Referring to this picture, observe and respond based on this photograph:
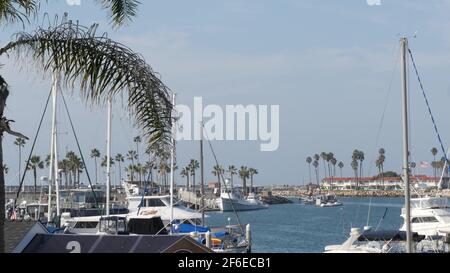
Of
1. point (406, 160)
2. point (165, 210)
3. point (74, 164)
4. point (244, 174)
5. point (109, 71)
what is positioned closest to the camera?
point (109, 71)

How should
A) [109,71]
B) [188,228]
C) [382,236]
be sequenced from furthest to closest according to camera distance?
[188,228], [382,236], [109,71]

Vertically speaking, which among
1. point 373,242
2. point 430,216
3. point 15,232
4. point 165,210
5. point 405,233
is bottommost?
point 373,242

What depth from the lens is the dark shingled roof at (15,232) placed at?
17.6 meters

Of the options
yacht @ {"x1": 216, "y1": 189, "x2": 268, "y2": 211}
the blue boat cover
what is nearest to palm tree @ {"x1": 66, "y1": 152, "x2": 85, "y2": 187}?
yacht @ {"x1": 216, "y1": 189, "x2": 268, "y2": 211}

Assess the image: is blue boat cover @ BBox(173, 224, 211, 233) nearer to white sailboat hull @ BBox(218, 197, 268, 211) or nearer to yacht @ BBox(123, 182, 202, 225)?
yacht @ BBox(123, 182, 202, 225)

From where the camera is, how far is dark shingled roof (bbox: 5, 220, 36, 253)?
1762 cm

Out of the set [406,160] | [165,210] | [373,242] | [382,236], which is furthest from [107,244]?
[165,210]

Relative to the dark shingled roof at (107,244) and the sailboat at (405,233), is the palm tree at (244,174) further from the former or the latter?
the dark shingled roof at (107,244)

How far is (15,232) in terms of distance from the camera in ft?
59.3

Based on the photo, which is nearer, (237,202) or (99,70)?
(99,70)

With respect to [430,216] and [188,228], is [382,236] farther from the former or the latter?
[430,216]

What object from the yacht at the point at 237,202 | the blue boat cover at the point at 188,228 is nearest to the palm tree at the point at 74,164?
the yacht at the point at 237,202

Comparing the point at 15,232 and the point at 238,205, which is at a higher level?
the point at 15,232
